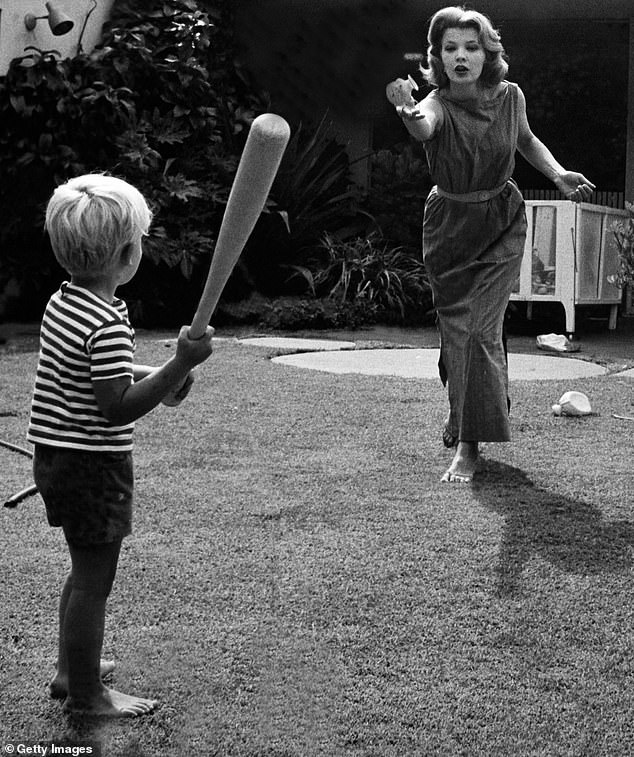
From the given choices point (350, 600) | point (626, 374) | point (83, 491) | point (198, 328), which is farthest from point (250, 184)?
point (626, 374)

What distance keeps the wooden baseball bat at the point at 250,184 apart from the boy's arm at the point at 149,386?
16 centimetres

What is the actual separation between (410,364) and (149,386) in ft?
16.8

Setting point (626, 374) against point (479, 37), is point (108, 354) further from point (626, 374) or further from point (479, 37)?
point (626, 374)

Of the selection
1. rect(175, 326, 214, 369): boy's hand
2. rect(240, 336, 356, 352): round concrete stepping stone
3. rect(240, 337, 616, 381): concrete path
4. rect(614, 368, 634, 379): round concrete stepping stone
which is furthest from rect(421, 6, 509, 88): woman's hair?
rect(240, 336, 356, 352): round concrete stepping stone

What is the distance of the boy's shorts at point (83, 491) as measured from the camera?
204 cm

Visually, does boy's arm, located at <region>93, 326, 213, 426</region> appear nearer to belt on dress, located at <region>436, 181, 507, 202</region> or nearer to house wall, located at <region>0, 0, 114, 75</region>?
belt on dress, located at <region>436, 181, 507, 202</region>

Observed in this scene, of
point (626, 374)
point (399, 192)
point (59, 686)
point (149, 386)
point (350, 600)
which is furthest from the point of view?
point (399, 192)

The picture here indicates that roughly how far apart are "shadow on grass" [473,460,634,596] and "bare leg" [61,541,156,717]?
1.05 meters

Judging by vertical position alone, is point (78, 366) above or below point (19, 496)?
above

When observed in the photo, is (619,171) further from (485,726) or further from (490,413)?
(485,726)

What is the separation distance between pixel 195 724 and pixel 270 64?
1.26 metres

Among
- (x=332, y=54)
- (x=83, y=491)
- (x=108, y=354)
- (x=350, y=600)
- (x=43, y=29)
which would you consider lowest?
(x=350, y=600)

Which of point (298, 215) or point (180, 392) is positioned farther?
point (298, 215)

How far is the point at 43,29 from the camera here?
9109 mm
